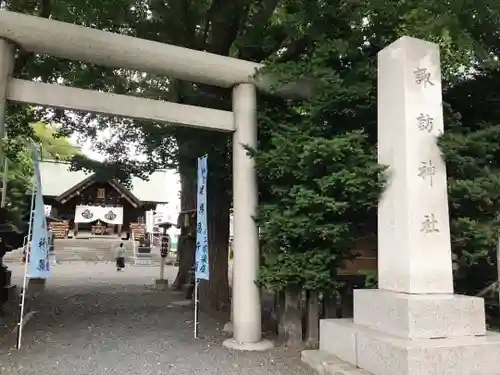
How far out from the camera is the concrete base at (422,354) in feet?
13.6

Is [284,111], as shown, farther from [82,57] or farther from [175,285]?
[175,285]

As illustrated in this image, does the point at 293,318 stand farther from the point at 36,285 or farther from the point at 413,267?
the point at 36,285

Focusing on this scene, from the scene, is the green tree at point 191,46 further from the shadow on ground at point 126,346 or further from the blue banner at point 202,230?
the shadow on ground at point 126,346

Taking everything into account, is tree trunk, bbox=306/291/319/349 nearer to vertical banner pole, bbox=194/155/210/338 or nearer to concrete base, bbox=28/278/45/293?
vertical banner pole, bbox=194/155/210/338

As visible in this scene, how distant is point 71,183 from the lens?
113 ft

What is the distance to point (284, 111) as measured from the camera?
726 cm

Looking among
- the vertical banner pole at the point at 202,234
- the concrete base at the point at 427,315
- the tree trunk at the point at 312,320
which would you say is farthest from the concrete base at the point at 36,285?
the concrete base at the point at 427,315

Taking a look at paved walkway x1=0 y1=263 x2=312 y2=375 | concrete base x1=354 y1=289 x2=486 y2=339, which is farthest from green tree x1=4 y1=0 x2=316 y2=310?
concrete base x1=354 y1=289 x2=486 y2=339

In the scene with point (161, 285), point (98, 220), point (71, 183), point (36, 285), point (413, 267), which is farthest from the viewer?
point (71, 183)

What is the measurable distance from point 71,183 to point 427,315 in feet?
111

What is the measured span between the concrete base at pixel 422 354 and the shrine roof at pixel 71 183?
2875cm

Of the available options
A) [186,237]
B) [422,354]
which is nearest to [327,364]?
[422,354]

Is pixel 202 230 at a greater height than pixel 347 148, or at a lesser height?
lesser

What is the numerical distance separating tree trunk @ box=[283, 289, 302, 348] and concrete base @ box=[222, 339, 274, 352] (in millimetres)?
299
